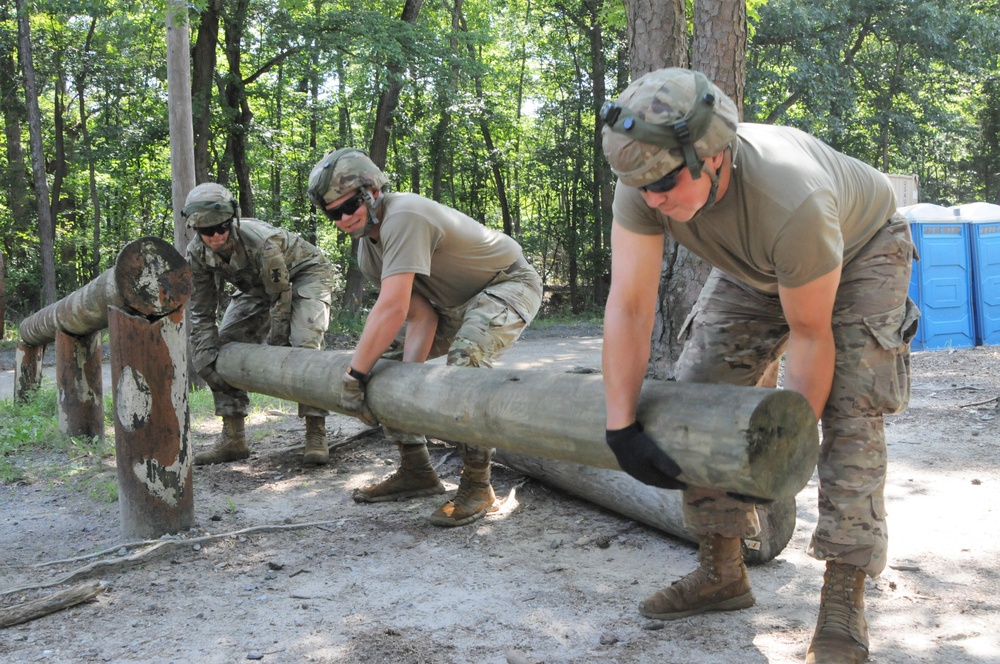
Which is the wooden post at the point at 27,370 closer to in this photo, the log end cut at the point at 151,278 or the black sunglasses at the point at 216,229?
the black sunglasses at the point at 216,229

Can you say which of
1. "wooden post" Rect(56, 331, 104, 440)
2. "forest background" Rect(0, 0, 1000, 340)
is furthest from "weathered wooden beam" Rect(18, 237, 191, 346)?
"forest background" Rect(0, 0, 1000, 340)

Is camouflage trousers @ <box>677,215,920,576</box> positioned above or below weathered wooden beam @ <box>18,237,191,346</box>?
below

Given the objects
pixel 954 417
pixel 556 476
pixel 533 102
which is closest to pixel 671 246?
pixel 556 476

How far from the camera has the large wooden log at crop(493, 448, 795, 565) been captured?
3.40m

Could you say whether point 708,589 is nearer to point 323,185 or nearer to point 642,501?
point 642,501

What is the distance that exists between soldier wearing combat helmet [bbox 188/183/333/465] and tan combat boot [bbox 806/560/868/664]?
3616 millimetres

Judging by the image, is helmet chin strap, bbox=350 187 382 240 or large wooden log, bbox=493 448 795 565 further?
helmet chin strap, bbox=350 187 382 240

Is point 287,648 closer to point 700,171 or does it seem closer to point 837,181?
point 700,171

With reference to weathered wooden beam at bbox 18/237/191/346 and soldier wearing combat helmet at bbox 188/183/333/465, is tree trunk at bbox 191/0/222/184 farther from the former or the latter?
weathered wooden beam at bbox 18/237/191/346

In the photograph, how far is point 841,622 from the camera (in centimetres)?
257

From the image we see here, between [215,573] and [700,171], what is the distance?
2710mm

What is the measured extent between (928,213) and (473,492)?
8951mm

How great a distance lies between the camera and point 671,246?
5230 millimetres

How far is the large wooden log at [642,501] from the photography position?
340 centimetres
